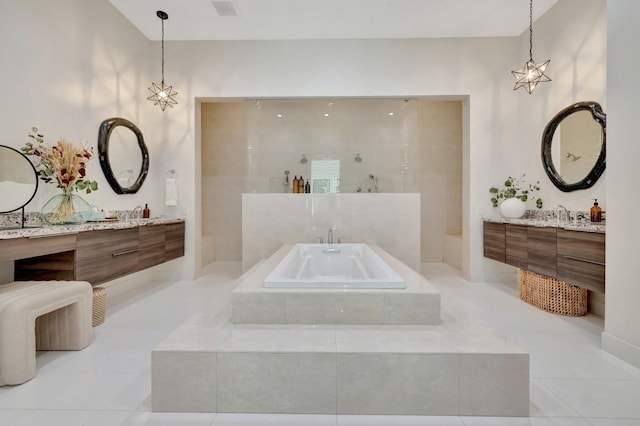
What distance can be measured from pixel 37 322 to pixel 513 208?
4.50 metres

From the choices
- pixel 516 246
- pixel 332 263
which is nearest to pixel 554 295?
pixel 516 246

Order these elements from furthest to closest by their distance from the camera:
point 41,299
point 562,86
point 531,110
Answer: point 531,110, point 562,86, point 41,299

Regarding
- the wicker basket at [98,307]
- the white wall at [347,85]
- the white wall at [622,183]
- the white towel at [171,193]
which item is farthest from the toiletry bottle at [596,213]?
the white towel at [171,193]

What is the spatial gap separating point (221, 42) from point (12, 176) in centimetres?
288

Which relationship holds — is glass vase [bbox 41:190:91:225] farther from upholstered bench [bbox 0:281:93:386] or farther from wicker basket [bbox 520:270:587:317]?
wicker basket [bbox 520:270:587:317]

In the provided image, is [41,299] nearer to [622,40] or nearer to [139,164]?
[139,164]

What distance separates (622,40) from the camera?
204 cm

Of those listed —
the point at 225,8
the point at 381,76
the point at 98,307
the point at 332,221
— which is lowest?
the point at 98,307

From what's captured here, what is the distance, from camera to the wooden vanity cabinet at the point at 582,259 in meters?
2.24

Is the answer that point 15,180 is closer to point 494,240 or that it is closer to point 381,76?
point 381,76

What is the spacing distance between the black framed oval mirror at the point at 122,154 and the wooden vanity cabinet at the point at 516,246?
431cm

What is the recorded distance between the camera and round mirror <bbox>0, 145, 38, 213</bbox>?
7.39 feet

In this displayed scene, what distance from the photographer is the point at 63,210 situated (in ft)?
8.24

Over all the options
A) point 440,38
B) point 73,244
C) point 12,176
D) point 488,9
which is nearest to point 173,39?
point 12,176
